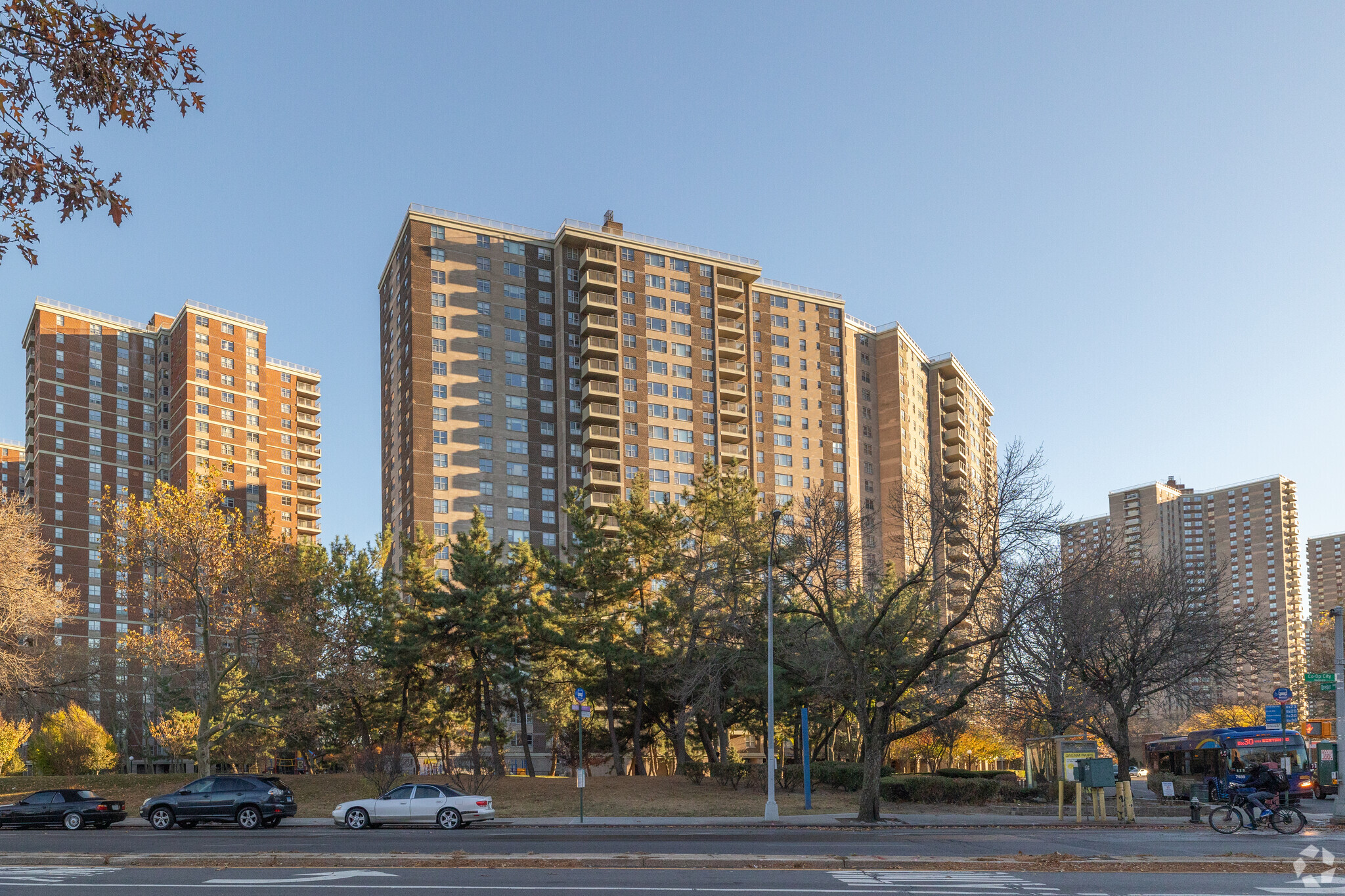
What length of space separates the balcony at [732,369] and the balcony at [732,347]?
957 millimetres

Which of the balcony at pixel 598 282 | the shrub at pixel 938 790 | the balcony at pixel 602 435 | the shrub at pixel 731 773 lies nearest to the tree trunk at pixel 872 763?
the shrub at pixel 938 790

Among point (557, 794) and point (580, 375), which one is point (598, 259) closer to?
point (580, 375)

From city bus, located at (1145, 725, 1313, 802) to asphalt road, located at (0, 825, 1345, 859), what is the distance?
18.9 metres

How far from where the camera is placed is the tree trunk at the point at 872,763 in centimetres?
3080

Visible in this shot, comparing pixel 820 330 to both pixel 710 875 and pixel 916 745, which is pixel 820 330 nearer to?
pixel 916 745

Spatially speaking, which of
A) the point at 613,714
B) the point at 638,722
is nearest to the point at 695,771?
the point at 638,722

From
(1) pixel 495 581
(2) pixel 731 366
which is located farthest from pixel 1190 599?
(2) pixel 731 366

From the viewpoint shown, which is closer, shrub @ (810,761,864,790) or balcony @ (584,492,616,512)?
shrub @ (810,761,864,790)

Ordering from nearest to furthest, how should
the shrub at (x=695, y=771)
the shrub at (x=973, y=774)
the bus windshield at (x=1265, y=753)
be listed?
the bus windshield at (x=1265, y=753), the shrub at (x=695, y=771), the shrub at (x=973, y=774)

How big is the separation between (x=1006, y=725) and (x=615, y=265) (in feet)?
210

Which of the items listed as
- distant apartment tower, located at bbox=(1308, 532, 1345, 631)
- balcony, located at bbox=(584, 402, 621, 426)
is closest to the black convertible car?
balcony, located at bbox=(584, 402, 621, 426)

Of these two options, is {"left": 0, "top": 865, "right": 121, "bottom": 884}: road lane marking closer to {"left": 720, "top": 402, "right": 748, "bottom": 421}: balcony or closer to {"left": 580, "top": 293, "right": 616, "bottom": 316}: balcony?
{"left": 580, "top": 293, "right": 616, "bottom": 316}: balcony

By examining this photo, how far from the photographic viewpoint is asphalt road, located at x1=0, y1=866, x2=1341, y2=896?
44.5 ft

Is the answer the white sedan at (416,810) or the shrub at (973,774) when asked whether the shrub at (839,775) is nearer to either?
the shrub at (973,774)
